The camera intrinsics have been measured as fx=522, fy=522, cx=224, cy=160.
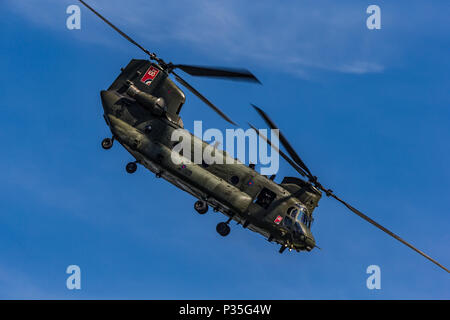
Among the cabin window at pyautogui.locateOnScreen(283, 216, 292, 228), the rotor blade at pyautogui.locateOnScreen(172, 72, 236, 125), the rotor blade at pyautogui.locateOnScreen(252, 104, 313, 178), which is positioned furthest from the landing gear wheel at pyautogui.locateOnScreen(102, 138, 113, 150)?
the cabin window at pyautogui.locateOnScreen(283, 216, 292, 228)

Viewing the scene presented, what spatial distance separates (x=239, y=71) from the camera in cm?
2912

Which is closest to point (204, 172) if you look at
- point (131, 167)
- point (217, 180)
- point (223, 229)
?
point (217, 180)

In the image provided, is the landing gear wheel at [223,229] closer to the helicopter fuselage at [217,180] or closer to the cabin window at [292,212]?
the helicopter fuselage at [217,180]

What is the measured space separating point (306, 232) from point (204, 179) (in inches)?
300

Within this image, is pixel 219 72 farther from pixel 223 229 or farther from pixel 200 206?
pixel 223 229

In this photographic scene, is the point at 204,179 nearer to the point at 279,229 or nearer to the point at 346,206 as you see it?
the point at 279,229

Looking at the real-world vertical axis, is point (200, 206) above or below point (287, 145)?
below

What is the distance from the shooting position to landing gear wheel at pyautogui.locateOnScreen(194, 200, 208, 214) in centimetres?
3534

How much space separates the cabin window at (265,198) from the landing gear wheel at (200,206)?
11.6 feet

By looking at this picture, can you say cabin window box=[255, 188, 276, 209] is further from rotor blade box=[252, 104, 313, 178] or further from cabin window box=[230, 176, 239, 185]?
rotor blade box=[252, 104, 313, 178]

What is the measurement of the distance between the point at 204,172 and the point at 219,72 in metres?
7.33

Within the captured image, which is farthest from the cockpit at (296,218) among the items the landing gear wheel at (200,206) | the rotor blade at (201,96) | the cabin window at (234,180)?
the rotor blade at (201,96)

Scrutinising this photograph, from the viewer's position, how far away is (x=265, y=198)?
35.2m

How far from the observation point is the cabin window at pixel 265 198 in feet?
115
